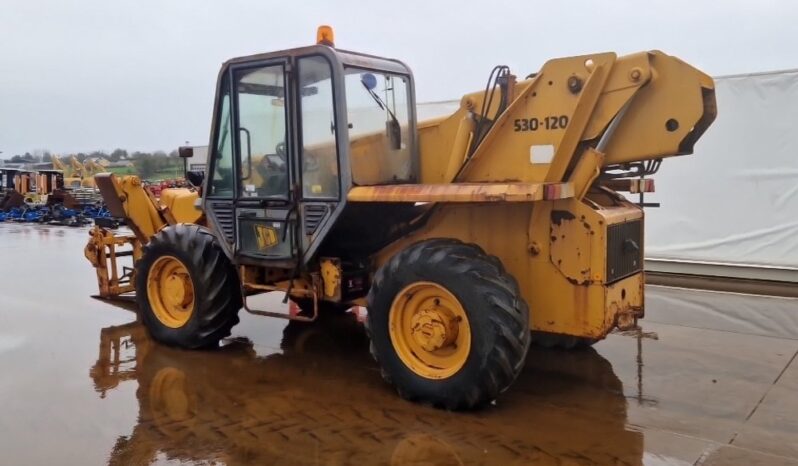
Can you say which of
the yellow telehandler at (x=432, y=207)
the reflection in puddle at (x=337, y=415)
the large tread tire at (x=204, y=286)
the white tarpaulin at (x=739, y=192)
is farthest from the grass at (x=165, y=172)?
the reflection in puddle at (x=337, y=415)

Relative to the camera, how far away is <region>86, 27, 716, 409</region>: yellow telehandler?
4711 millimetres

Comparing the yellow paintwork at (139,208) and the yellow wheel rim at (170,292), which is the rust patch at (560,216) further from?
the yellow paintwork at (139,208)

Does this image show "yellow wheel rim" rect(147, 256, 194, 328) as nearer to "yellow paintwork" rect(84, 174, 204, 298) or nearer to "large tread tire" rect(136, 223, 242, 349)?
"large tread tire" rect(136, 223, 242, 349)

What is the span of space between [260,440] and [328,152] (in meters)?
2.19

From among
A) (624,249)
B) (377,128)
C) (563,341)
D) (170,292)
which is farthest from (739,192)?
(170,292)

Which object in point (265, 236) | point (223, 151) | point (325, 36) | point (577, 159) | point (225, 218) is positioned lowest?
point (265, 236)

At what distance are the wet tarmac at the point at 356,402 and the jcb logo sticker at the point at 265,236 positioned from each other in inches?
40.0

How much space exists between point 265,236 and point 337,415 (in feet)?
5.73

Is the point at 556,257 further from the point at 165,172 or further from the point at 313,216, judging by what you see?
the point at 165,172

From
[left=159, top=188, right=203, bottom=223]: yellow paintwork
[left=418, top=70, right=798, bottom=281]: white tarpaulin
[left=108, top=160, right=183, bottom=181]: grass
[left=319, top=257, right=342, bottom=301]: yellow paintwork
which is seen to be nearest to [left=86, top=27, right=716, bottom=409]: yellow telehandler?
[left=319, top=257, right=342, bottom=301]: yellow paintwork

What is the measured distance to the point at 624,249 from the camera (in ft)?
16.7

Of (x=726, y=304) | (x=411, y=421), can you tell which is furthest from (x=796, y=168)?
(x=411, y=421)

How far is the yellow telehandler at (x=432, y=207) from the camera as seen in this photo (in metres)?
4.71

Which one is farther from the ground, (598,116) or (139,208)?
(598,116)
